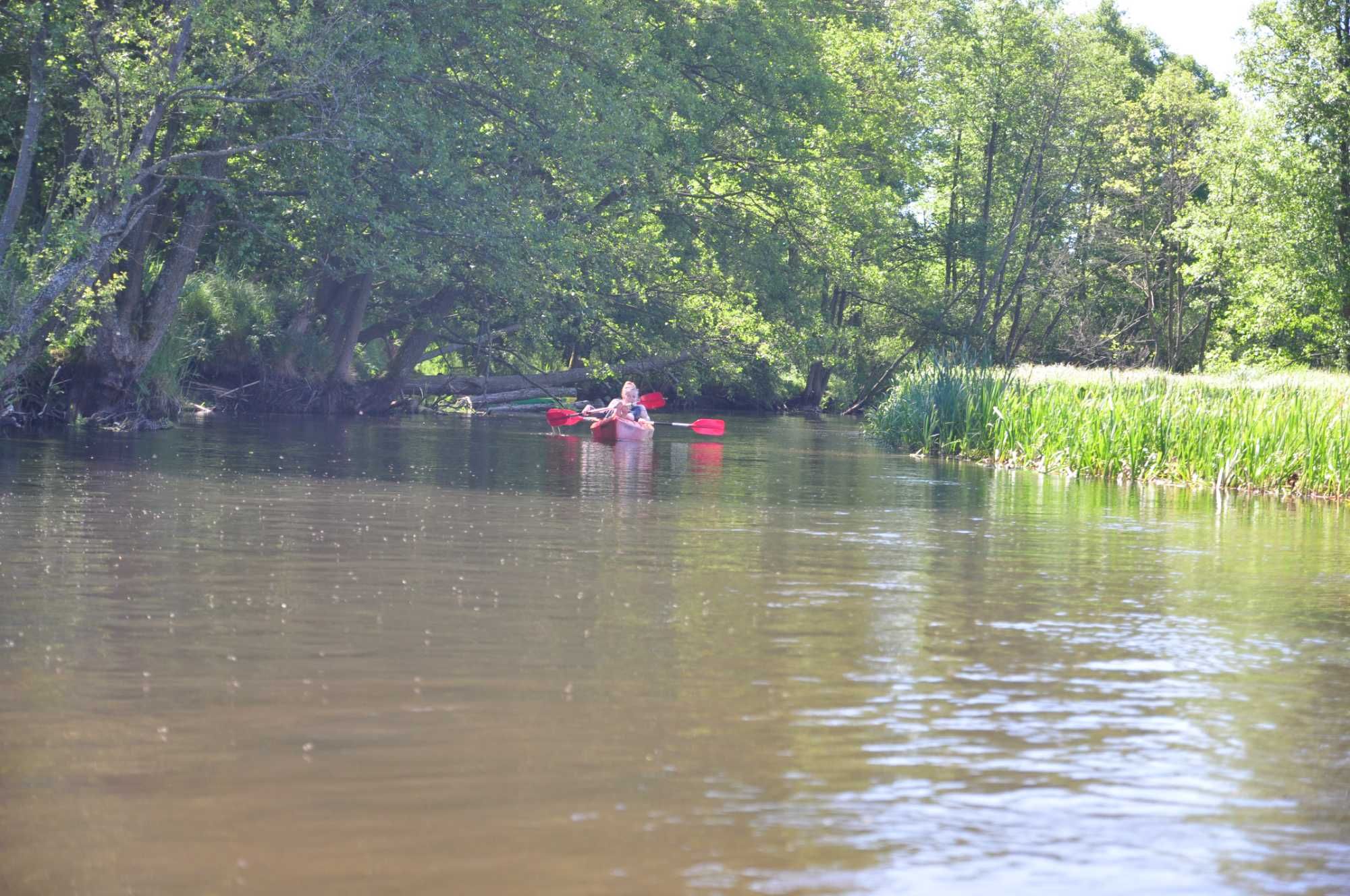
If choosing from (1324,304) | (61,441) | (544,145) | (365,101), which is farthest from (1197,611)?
(1324,304)

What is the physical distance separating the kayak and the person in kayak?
113 millimetres

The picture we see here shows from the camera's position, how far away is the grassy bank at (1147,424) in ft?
60.6

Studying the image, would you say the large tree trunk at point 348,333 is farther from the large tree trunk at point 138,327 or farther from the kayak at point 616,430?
the kayak at point 616,430

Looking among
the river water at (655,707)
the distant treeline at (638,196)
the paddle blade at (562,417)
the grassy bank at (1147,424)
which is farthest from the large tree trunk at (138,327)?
the grassy bank at (1147,424)

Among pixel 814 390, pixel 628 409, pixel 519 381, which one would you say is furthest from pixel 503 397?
pixel 814 390

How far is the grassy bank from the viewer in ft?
60.6

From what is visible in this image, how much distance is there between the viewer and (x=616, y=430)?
1017 inches

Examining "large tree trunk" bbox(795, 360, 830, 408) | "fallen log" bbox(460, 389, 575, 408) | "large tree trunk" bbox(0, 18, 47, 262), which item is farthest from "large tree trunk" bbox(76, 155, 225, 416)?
"large tree trunk" bbox(795, 360, 830, 408)

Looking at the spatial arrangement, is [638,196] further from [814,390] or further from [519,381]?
[814,390]

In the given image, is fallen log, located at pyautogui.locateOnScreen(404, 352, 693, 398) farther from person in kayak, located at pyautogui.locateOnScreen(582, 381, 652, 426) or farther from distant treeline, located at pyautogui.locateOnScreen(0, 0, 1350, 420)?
person in kayak, located at pyautogui.locateOnScreen(582, 381, 652, 426)

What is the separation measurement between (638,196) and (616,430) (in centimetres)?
663

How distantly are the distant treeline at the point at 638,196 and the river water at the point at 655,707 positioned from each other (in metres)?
10.9

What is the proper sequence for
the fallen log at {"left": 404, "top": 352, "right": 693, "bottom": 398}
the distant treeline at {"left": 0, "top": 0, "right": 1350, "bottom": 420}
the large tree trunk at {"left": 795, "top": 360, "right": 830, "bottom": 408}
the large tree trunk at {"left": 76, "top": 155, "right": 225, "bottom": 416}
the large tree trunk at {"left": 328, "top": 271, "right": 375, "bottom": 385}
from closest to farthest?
the distant treeline at {"left": 0, "top": 0, "right": 1350, "bottom": 420} < the large tree trunk at {"left": 76, "top": 155, "right": 225, "bottom": 416} < the large tree trunk at {"left": 328, "top": 271, "right": 375, "bottom": 385} < the fallen log at {"left": 404, "top": 352, "right": 693, "bottom": 398} < the large tree trunk at {"left": 795, "top": 360, "right": 830, "bottom": 408}

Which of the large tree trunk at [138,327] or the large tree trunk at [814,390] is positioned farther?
the large tree trunk at [814,390]
